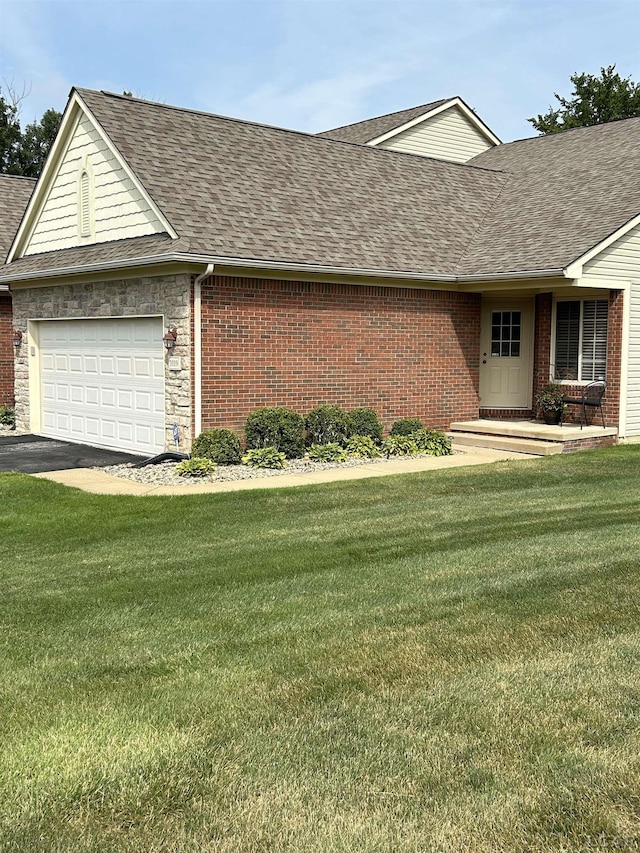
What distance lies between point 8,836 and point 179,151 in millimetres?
13483

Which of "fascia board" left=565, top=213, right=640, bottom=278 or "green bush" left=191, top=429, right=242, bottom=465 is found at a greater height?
"fascia board" left=565, top=213, right=640, bottom=278

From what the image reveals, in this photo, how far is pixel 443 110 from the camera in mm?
24281

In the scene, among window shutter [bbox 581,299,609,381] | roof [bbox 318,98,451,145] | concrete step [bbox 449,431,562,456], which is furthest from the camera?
roof [bbox 318,98,451,145]

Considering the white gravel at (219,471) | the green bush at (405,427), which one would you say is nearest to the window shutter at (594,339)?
the green bush at (405,427)

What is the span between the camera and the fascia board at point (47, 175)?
15.8 metres

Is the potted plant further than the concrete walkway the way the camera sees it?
Yes

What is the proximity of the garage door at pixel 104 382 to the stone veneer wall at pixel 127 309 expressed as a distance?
25 centimetres

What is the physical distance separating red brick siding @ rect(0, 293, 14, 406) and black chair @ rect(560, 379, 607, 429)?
491 inches

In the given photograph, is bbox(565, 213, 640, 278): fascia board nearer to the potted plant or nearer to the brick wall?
the potted plant

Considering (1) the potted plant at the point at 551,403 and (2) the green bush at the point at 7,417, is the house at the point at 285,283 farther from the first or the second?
(2) the green bush at the point at 7,417

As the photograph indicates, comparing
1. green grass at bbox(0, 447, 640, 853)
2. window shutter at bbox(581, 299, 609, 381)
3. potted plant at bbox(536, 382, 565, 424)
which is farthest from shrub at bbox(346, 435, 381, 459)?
green grass at bbox(0, 447, 640, 853)

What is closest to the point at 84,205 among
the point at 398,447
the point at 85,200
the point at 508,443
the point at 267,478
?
the point at 85,200

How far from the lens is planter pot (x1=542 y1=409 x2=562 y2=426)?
16047 mm

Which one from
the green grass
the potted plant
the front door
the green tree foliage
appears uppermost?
the green tree foliage
